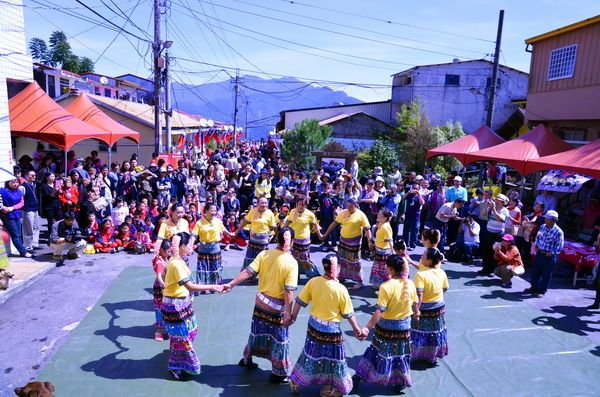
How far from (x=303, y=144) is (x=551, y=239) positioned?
49.7 feet

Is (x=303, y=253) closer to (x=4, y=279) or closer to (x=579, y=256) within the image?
(x=4, y=279)

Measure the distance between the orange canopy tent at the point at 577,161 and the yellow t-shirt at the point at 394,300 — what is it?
271 inches

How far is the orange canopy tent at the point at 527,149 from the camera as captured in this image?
460 inches

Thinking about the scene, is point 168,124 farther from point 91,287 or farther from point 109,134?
point 91,287

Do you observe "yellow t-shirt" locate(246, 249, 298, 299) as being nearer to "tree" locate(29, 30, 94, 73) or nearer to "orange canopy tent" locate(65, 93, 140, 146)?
"orange canopy tent" locate(65, 93, 140, 146)

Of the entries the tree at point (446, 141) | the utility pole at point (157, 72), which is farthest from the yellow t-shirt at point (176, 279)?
the tree at point (446, 141)

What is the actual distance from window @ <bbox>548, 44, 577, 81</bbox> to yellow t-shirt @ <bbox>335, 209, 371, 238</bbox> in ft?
33.6

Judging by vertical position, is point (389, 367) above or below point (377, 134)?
below

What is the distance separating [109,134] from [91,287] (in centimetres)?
667

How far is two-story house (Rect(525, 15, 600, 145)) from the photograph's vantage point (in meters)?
12.9

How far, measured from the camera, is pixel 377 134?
91.5 feet

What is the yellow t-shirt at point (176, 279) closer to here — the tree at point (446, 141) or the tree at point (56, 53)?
the tree at point (446, 141)

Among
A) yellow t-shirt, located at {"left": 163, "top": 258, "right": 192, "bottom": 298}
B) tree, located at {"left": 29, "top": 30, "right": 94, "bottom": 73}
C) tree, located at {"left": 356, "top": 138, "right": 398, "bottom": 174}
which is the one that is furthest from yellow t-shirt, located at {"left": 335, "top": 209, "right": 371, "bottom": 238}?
tree, located at {"left": 29, "top": 30, "right": 94, "bottom": 73}

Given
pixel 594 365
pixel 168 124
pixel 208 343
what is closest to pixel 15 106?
pixel 168 124
